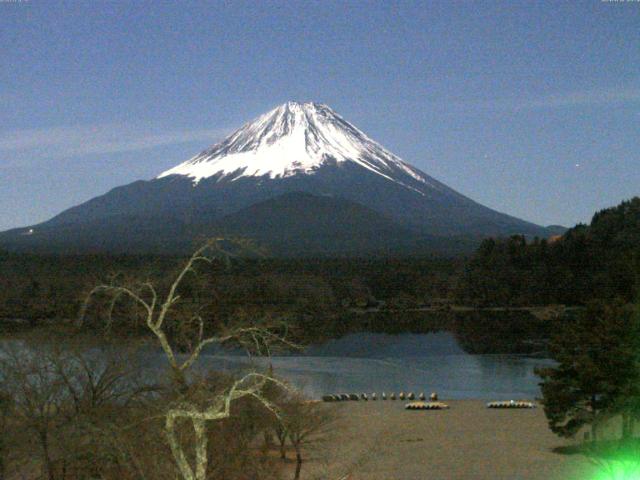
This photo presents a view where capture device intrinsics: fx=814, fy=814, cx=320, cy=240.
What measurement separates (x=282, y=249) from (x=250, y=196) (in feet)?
106

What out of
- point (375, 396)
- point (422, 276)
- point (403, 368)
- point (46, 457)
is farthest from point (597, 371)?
point (422, 276)

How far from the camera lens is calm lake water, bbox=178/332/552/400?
78.1 feet

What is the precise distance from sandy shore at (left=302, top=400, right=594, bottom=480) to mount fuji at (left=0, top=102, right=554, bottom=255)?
2396 inches

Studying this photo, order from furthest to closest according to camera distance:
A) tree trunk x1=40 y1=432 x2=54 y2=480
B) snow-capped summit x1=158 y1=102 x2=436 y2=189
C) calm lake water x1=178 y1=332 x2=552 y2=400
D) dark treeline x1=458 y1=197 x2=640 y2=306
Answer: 1. snow-capped summit x1=158 y1=102 x2=436 y2=189
2. dark treeline x1=458 y1=197 x2=640 y2=306
3. calm lake water x1=178 y1=332 x2=552 y2=400
4. tree trunk x1=40 y1=432 x2=54 y2=480

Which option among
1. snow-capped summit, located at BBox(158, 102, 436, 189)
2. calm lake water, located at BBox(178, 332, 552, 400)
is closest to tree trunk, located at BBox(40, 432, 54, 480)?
calm lake water, located at BBox(178, 332, 552, 400)

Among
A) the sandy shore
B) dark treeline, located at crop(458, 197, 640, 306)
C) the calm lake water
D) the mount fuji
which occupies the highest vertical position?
the mount fuji

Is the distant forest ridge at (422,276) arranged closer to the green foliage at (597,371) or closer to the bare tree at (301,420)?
the bare tree at (301,420)

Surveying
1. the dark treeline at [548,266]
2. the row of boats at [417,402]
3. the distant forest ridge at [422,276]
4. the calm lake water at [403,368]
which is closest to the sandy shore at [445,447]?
the row of boats at [417,402]

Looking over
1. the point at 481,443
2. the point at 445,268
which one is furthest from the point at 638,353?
the point at 445,268

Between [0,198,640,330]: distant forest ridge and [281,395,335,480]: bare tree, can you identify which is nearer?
[281,395,335,480]: bare tree

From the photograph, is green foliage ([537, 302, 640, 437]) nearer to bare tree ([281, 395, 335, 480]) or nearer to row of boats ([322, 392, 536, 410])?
bare tree ([281, 395, 335, 480])

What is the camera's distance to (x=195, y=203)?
104 m

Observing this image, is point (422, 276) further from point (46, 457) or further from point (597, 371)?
point (46, 457)

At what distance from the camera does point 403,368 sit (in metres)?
29.2
